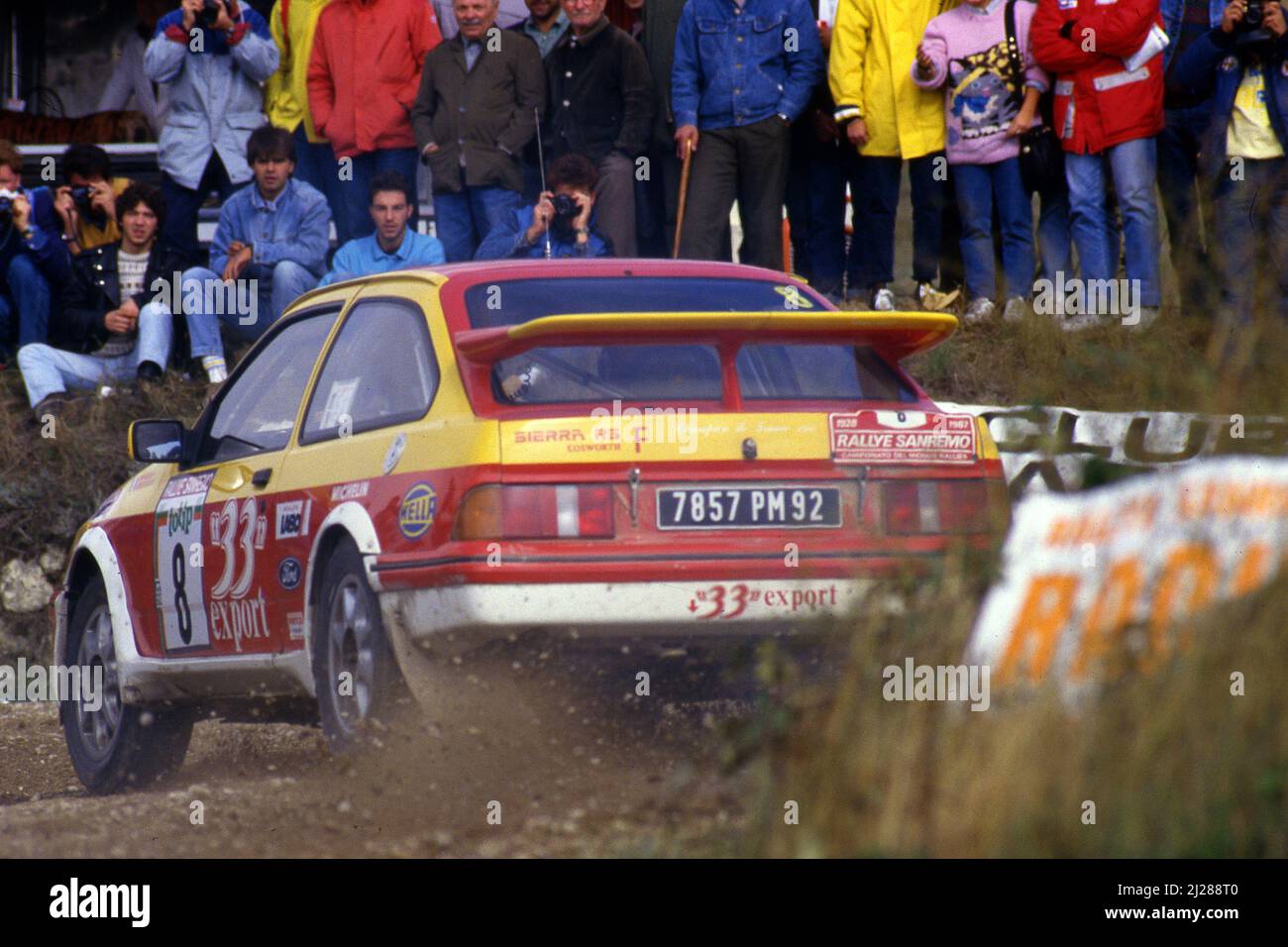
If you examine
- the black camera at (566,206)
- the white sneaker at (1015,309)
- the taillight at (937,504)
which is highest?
the black camera at (566,206)

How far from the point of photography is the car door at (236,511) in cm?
734

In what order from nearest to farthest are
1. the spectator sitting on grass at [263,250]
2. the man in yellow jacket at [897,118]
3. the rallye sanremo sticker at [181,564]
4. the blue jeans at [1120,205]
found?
the rallye sanremo sticker at [181,564], the blue jeans at [1120,205], the man in yellow jacket at [897,118], the spectator sitting on grass at [263,250]

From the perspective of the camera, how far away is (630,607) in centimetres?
593

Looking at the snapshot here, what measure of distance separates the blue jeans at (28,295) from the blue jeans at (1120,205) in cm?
659

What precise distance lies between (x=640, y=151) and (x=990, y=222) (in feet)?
7.13

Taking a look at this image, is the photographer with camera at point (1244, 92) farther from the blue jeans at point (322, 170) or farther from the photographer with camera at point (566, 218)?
the blue jeans at point (322, 170)

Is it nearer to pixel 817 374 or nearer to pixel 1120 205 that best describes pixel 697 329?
pixel 817 374

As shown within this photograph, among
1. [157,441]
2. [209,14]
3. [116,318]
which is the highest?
[209,14]

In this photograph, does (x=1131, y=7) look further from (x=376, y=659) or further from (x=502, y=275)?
(x=376, y=659)

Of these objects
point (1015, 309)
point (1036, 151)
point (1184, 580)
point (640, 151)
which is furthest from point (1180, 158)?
point (1184, 580)

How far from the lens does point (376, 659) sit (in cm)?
630

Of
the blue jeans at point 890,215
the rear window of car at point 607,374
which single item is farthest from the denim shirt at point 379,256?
the rear window of car at point 607,374

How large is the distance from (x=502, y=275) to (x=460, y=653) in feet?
4.98
